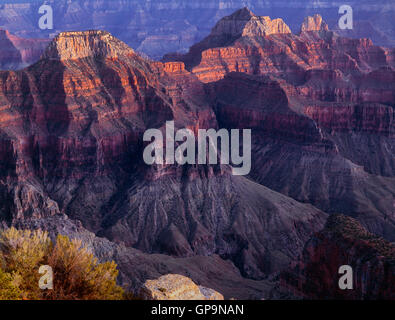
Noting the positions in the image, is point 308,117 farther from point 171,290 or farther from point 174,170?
point 171,290

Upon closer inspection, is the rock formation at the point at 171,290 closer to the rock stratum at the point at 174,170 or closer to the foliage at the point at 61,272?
the foliage at the point at 61,272

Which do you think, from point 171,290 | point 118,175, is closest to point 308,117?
point 118,175

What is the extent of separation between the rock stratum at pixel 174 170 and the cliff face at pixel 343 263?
30.3 feet

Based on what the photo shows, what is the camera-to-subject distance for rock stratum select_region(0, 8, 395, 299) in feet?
254

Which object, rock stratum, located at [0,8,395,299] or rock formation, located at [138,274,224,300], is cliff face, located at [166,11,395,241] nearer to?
rock stratum, located at [0,8,395,299]

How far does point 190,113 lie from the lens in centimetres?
11862

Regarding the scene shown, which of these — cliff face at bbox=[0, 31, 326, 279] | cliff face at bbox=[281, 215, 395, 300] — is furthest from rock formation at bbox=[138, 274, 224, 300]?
cliff face at bbox=[0, 31, 326, 279]

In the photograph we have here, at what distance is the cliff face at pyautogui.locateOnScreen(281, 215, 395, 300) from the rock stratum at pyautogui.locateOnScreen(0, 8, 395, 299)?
922cm

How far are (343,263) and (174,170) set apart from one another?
2003 inches

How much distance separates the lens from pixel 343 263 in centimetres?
4603

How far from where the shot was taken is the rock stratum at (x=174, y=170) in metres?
77.6

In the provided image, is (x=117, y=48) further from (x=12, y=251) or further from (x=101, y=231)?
(x=12, y=251)

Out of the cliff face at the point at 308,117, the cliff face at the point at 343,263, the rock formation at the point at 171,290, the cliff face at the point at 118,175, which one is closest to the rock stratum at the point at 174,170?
the cliff face at the point at 118,175

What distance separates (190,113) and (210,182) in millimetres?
28786
